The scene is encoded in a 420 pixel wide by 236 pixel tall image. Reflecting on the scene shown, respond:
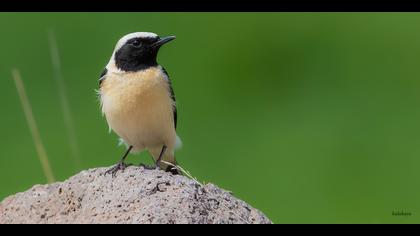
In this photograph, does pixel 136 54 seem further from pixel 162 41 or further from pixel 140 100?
pixel 140 100

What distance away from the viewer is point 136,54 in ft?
29.9

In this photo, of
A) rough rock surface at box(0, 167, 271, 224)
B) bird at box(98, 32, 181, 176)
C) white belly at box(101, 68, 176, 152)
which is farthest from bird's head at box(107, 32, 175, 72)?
rough rock surface at box(0, 167, 271, 224)

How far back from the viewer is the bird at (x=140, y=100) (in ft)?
28.7

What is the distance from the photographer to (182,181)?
698cm

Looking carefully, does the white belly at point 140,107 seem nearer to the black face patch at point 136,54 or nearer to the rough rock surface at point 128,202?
the black face patch at point 136,54

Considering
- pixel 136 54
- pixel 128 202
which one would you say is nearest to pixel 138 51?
pixel 136 54

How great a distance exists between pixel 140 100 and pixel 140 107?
51 millimetres

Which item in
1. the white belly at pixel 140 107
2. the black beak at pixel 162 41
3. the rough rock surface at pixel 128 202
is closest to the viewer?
the rough rock surface at pixel 128 202

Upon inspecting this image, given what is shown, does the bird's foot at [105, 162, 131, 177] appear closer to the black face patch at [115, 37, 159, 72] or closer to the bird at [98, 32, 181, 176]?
the bird at [98, 32, 181, 176]

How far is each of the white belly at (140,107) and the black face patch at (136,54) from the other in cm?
12

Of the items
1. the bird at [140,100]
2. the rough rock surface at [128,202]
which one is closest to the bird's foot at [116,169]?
the rough rock surface at [128,202]

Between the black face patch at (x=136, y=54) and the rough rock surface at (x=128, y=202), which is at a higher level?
the black face patch at (x=136, y=54)
